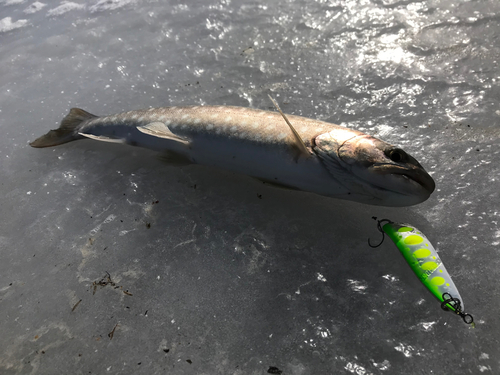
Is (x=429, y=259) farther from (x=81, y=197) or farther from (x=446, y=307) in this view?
(x=81, y=197)

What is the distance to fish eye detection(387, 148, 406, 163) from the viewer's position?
2527 mm

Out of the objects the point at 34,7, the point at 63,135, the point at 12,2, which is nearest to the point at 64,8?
the point at 34,7

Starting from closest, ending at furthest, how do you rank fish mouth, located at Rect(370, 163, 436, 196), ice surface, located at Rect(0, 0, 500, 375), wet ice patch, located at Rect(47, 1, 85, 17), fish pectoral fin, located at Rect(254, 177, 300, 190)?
ice surface, located at Rect(0, 0, 500, 375)
fish mouth, located at Rect(370, 163, 436, 196)
fish pectoral fin, located at Rect(254, 177, 300, 190)
wet ice patch, located at Rect(47, 1, 85, 17)

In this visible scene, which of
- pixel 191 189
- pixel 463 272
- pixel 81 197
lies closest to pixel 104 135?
pixel 81 197

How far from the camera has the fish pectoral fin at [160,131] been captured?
10.7 feet

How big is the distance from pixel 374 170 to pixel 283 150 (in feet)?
2.58

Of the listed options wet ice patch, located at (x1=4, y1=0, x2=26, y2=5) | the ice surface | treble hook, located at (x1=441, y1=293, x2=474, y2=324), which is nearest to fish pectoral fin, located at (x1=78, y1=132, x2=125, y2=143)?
the ice surface

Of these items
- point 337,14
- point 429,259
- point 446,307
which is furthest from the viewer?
point 337,14

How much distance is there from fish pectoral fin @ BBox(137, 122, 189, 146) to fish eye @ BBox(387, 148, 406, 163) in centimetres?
194

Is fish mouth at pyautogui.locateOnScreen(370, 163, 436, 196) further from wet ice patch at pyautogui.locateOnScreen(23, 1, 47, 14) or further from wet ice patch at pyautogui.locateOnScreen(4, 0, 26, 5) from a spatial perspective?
wet ice patch at pyautogui.locateOnScreen(4, 0, 26, 5)

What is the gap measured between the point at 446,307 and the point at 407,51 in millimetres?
3514

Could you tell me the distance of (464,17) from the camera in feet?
15.3

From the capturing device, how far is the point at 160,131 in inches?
132

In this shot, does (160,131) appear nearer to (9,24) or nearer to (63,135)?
(63,135)
